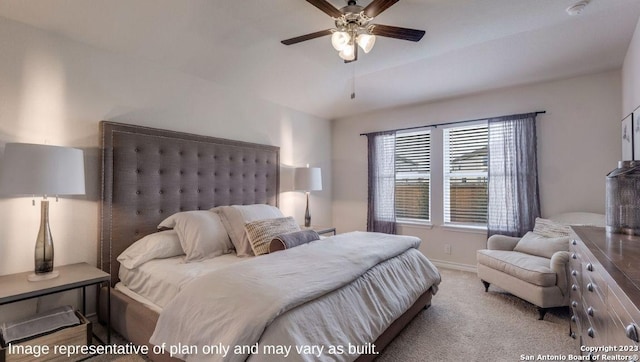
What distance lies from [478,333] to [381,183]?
255cm

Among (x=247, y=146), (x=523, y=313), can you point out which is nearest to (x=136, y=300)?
(x=247, y=146)

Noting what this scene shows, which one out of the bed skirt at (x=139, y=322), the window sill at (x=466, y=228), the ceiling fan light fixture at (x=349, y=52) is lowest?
the bed skirt at (x=139, y=322)

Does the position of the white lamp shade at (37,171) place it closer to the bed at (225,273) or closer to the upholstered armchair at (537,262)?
the bed at (225,273)

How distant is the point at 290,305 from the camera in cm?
134

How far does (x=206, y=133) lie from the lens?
319 cm

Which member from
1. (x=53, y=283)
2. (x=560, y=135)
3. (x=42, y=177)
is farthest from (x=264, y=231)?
(x=560, y=135)

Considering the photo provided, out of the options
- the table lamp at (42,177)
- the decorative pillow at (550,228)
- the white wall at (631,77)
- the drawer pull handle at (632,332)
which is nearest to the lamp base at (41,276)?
the table lamp at (42,177)

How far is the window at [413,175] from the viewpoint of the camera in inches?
167

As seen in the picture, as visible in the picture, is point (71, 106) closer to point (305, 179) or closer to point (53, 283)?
point (53, 283)

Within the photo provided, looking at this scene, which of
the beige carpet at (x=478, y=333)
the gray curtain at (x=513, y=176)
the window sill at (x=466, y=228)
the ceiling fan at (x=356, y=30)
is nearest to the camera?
the ceiling fan at (x=356, y=30)

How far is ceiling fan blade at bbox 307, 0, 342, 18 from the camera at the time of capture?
166cm

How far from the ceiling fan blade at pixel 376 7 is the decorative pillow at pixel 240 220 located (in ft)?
6.52

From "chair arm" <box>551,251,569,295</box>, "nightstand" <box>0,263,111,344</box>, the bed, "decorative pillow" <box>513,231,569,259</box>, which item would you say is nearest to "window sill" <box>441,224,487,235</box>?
"decorative pillow" <box>513,231,569,259</box>

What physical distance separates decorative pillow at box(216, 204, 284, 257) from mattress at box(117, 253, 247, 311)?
6.2 inches
